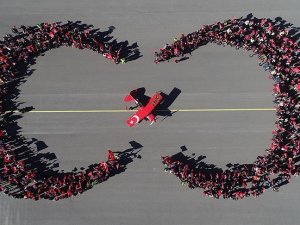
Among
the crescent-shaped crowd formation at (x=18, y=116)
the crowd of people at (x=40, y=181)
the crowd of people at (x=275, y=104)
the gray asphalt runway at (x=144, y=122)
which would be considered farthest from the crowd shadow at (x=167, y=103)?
the crowd of people at (x=40, y=181)

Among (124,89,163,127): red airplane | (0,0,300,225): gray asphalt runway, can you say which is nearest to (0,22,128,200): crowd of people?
(0,0,300,225): gray asphalt runway

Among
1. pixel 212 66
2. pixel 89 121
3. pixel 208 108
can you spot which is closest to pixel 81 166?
pixel 89 121

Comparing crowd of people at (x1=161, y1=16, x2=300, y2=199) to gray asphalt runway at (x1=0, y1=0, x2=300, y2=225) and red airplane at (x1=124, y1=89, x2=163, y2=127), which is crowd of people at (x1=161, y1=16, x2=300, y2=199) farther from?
red airplane at (x1=124, y1=89, x2=163, y2=127)

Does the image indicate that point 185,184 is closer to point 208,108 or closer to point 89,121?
point 208,108

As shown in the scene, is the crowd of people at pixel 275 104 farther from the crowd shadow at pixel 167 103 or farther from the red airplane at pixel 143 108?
the red airplane at pixel 143 108

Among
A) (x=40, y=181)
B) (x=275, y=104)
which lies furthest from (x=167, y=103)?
(x=40, y=181)

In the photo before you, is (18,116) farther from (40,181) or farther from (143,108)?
(143,108)
